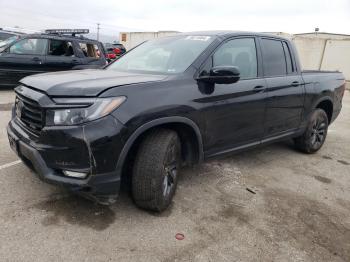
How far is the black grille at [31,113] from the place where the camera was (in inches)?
106

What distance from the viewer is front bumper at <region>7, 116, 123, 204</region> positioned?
99.0 inches

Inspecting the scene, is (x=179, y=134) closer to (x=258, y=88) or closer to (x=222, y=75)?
(x=222, y=75)

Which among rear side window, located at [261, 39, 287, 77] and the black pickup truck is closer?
the black pickup truck

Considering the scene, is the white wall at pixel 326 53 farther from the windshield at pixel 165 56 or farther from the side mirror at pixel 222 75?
the side mirror at pixel 222 75

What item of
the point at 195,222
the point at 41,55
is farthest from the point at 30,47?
the point at 195,222

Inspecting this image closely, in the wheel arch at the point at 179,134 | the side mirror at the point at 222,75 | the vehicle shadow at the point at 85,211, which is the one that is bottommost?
the vehicle shadow at the point at 85,211

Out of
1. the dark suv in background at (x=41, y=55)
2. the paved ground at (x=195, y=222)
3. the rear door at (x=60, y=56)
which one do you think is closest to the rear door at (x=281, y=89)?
the paved ground at (x=195, y=222)

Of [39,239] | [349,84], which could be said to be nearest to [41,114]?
[39,239]

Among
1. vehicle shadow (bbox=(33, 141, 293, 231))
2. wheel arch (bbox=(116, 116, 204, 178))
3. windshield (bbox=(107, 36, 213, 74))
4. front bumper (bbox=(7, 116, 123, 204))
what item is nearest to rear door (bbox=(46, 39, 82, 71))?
windshield (bbox=(107, 36, 213, 74))

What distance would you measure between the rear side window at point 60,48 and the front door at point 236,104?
6.80 m

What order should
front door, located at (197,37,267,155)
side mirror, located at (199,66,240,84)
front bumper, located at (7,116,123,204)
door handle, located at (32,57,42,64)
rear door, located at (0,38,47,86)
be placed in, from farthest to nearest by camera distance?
door handle, located at (32,57,42,64) < rear door, located at (0,38,47,86) < front door, located at (197,37,267,155) < side mirror, located at (199,66,240,84) < front bumper, located at (7,116,123,204)

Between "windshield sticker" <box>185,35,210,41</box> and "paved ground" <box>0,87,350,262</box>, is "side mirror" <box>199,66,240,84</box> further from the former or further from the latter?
"paved ground" <box>0,87,350,262</box>

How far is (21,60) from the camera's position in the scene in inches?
354

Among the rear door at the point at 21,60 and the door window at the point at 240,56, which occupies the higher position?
the door window at the point at 240,56
